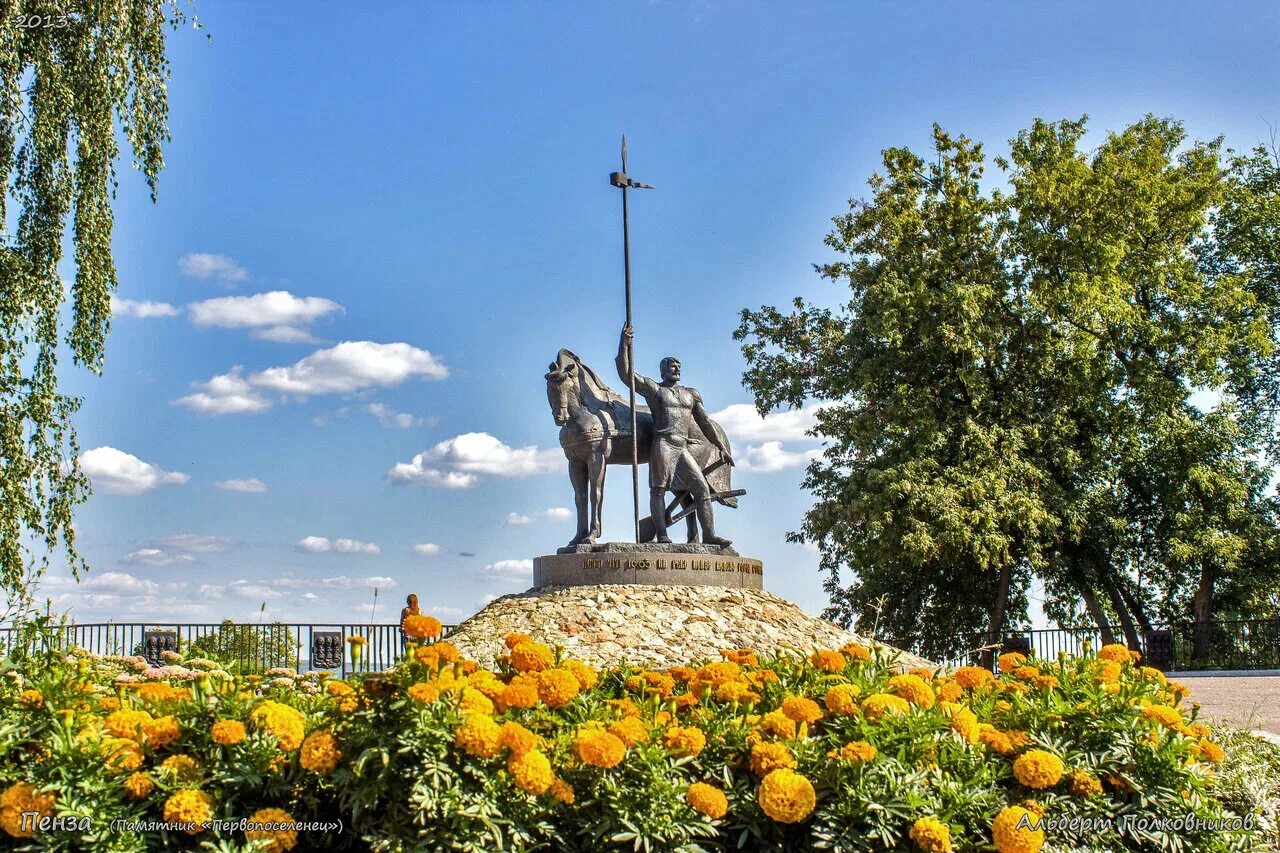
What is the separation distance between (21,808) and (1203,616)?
21315mm

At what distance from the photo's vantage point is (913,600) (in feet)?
73.2

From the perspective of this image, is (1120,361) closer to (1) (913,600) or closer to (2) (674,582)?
(1) (913,600)

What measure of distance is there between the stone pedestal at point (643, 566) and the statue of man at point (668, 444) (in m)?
0.56

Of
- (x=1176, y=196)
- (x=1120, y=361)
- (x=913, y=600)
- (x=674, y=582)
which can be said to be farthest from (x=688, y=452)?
(x=1176, y=196)

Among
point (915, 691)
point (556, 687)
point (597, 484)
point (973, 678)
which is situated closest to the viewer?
point (556, 687)

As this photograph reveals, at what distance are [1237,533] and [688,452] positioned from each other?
11391mm

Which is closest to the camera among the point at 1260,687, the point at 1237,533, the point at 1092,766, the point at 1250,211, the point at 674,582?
the point at 1092,766

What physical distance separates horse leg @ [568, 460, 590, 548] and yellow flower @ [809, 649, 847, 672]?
360 inches

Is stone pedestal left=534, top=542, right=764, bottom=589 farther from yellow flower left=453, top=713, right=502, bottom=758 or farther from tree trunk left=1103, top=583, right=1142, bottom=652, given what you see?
tree trunk left=1103, top=583, right=1142, bottom=652

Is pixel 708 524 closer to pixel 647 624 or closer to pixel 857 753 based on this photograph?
pixel 647 624

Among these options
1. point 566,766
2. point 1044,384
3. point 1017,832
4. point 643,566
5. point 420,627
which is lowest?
point 1017,832

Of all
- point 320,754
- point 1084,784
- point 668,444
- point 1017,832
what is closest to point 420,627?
point 320,754

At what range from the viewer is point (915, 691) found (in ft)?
15.5

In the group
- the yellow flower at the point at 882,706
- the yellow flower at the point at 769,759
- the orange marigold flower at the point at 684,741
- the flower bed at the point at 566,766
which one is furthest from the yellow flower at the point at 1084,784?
the orange marigold flower at the point at 684,741
